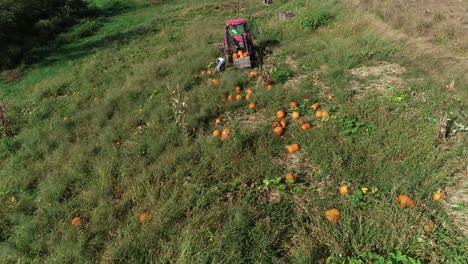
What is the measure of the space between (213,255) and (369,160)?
3063 mm

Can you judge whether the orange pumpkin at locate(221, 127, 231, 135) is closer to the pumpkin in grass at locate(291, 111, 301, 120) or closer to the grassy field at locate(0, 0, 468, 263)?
the grassy field at locate(0, 0, 468, 263)

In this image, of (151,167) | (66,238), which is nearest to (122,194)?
(151,167)

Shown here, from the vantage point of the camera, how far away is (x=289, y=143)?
5.75 m

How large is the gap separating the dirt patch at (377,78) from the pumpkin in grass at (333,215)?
4.02 metres

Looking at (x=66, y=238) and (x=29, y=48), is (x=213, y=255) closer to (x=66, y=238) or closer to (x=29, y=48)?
(x=66, y=238)

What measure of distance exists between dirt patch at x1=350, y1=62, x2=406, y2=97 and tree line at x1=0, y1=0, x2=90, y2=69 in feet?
46.7

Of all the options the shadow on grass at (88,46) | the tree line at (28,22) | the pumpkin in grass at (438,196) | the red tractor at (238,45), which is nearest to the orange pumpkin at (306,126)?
the pumpkin in grass at (438,196)

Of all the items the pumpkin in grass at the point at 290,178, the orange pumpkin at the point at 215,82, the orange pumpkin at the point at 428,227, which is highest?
the orange pumpkin at the point at 215,82

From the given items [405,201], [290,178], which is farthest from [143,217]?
[405,201]

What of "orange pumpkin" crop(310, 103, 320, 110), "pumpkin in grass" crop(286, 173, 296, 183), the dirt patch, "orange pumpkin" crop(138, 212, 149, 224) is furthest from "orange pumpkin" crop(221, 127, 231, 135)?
the dirt patch

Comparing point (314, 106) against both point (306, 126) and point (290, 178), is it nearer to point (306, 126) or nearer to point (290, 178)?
point (306, 126)

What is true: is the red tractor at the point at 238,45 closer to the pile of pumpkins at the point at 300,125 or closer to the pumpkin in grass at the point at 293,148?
the pile of pumpkins at the point at 300,125

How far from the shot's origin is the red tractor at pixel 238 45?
921 cm

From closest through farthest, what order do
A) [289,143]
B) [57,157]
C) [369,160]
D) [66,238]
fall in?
[66,238]
[369,160]
[289,143]
[57,157]
